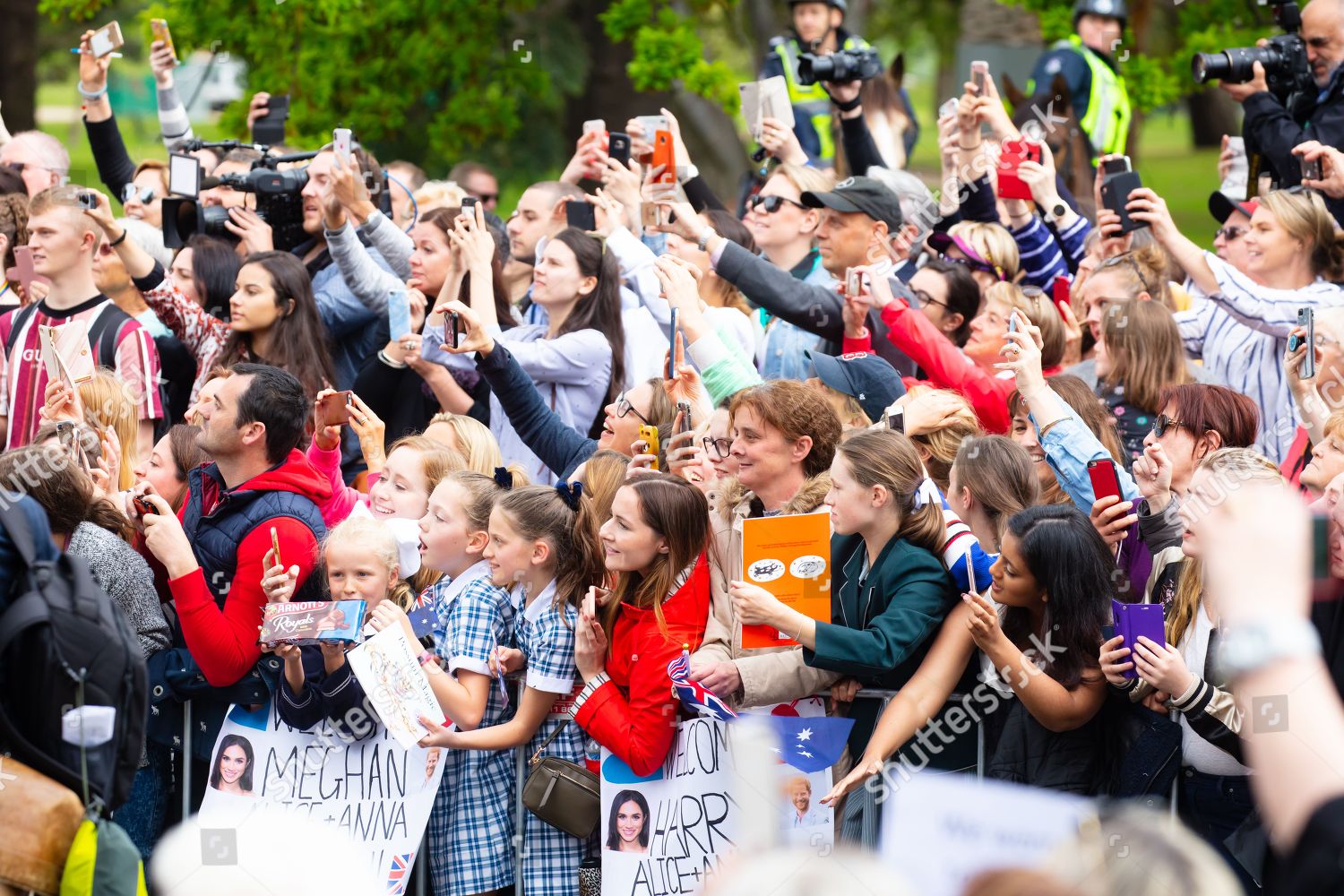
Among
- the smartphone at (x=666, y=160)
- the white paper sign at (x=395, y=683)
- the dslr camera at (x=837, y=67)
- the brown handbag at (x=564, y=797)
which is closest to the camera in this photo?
the white paper sign at (x=395, y=683)

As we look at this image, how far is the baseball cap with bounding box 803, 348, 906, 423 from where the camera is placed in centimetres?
557

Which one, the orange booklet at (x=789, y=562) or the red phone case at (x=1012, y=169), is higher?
the red phone case at (x=1012, y=169)

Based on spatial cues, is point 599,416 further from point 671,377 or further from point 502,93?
point 502,93

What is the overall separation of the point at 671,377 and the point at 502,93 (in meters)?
6.87

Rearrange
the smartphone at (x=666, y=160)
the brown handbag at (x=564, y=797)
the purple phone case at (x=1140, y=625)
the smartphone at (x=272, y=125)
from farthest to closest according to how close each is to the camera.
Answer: the smartphone at (x=272, y=125) → the smartphone at (x=666, y=160) → the brown handbag at (x=564, y=797) → the purple phone case at (x=1140, y=625)

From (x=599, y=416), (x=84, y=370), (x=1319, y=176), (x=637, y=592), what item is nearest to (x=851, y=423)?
(x=637, y=592)

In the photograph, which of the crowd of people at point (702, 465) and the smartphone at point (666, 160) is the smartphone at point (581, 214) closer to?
the crowd of people at point (702, 465)

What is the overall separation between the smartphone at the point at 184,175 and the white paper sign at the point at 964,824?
4.69 metres

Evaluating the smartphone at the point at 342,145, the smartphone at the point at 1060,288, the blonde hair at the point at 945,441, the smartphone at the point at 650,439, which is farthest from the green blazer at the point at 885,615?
the smartphone at the point at 342,145

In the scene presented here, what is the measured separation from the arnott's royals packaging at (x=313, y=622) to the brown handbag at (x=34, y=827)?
1172mm

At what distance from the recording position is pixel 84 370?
5.91m

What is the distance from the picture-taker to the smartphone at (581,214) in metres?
7.28

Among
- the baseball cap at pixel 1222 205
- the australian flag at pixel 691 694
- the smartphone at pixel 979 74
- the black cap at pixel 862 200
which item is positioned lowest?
the australian flag at pixel 691 694

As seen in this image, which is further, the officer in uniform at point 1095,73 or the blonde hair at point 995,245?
the officer in uniform at point 1095,73
